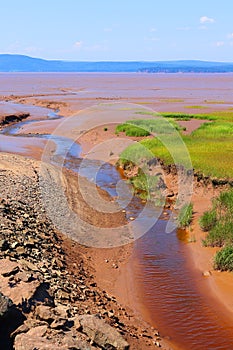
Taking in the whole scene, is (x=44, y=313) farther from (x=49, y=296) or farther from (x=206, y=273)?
(x=206, y=273)

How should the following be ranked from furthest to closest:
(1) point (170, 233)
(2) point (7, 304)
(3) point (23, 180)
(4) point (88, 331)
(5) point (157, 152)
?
(5) point (157, 152), (3) point (23, 180), (1) point (170, 233), (4) point (88, 331), (2) point (7, 304)

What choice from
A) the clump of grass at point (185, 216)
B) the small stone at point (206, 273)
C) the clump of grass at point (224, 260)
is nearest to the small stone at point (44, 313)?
the small stone at point (206, 273)

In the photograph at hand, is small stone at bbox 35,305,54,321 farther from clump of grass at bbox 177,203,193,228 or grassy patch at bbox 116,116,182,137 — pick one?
grassy patch at bbox 116,116,182,137

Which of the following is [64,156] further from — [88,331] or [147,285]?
[88,331]

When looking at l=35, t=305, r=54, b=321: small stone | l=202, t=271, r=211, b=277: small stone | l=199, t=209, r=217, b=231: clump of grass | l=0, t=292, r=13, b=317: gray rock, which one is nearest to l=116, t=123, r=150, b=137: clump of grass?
l=199, t=209, r=217, b=231: clump of grass

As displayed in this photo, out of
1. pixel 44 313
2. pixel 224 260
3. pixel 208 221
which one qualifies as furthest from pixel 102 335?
pixel 208 221

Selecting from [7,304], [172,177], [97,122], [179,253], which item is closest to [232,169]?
[172,177]
